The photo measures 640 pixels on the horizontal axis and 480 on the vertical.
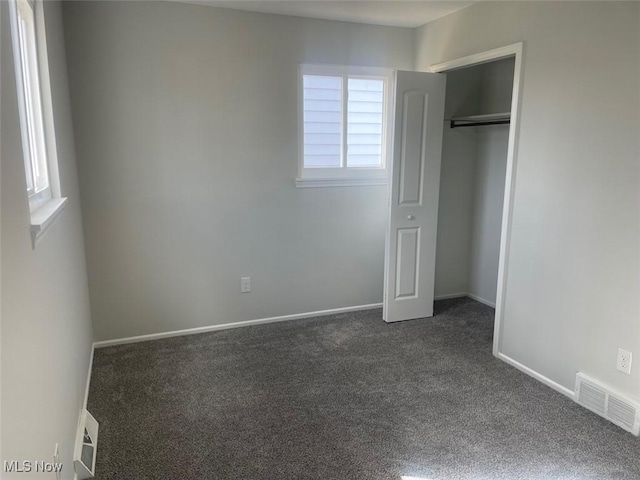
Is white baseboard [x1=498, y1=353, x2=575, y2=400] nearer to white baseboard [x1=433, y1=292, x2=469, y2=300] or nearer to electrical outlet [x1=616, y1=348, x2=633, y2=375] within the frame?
electrical outlet [x1=616, y1=348, x2=633, y2=375]

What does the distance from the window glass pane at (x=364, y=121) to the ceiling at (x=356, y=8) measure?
503 millimetres

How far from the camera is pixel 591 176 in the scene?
250 centimetres

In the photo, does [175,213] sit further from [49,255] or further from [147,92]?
[49,255]

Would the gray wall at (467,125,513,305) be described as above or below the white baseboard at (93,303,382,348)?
above

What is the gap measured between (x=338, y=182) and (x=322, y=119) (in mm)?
531

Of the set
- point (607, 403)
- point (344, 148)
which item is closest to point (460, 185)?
point (344, 148)

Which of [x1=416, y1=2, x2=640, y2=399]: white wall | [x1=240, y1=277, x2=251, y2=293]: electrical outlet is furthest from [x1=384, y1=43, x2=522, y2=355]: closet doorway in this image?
[x1=240, y1=277, x2=251, y2=293]: electrical outlet

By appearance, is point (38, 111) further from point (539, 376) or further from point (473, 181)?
point (473, 181)

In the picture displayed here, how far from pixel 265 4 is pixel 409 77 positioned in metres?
1.19

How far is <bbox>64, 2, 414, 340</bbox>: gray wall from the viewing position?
10.3 ft

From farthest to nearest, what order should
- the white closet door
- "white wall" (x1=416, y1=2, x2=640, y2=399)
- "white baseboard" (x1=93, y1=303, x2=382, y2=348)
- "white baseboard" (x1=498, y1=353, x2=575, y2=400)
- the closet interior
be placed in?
1. the closet interior
2. the white closet door
3. "white baseboard" (x1=93, y1=303, x2=382, y2=348)
4. "white baseboard" (x1=498, y1=353, x2=575, y2=400)
5. "white wall" (x1=416, y1=2, x2=640, y2=399)

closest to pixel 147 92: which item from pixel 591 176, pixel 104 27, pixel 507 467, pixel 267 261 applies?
pixel 104 27

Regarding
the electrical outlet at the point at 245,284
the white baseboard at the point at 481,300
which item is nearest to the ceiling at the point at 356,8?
the electrical outlet at the point at 245,284

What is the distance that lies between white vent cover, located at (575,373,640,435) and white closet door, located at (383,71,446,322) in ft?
4.89
